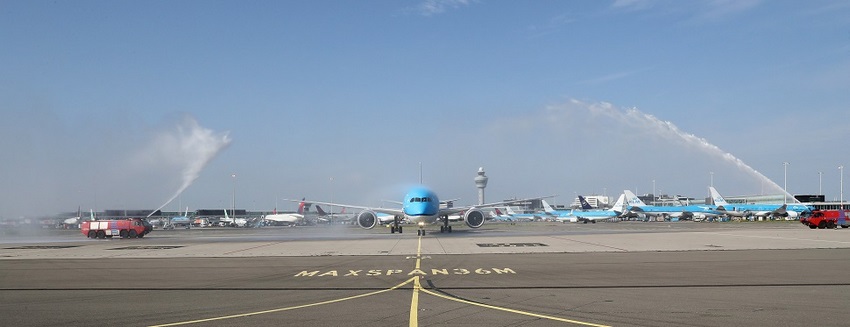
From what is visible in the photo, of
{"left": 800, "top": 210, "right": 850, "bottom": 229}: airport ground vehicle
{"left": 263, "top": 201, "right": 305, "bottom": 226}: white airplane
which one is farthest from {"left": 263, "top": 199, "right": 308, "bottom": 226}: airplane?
{"left": 800, "top": 210, "right": 850, "bottom": 229}: airport ground vehicle

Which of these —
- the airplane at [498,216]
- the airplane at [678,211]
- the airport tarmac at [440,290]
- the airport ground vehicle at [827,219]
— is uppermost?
the airport tarmac at [440,290]

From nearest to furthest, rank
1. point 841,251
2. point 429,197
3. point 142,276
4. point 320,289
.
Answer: point 320,289
point 142,276
point 841,251
point 429,197

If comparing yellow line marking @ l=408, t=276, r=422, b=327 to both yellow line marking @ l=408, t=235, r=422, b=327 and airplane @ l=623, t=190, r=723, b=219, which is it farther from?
airplane @ l=623, t=190, r=723, b=219

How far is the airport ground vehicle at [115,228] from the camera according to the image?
212 ft

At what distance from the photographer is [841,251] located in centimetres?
3328

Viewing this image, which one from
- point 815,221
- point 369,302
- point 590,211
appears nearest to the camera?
point 369,302

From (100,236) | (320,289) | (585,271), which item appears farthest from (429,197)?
(320,289)

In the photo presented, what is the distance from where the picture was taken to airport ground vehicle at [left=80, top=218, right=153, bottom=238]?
6462 centimetres

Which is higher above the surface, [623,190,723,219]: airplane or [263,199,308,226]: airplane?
[623,190,723,219]: airplane

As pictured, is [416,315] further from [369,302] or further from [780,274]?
[780,274]

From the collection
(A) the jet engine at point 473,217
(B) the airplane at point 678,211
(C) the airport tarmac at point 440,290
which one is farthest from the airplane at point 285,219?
(C) the airport tarmac at point 440,290

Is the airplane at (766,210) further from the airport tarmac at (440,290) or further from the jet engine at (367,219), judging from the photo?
the airport tarmac at (440,290)

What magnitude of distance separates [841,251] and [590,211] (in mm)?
107912

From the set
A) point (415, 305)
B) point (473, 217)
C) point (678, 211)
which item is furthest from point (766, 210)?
point (415, 305)
